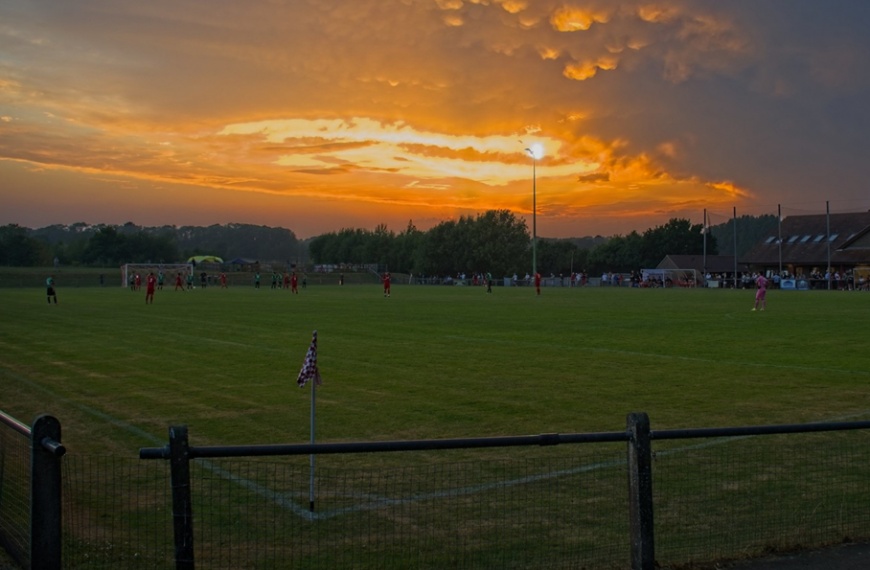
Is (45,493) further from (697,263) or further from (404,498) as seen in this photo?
(697,263)

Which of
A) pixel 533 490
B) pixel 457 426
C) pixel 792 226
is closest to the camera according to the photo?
pixel 533 490

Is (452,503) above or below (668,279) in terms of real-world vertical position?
below

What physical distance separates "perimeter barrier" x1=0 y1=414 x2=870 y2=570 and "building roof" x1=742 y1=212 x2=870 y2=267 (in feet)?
277

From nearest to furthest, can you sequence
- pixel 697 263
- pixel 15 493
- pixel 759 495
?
1. pixel 15 493
2. pixel 759 495
3. pixel 697 263

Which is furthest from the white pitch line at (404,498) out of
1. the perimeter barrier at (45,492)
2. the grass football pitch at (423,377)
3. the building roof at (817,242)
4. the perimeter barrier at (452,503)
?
the building roof at (817,242)

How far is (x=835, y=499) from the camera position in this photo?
8109 millimetres

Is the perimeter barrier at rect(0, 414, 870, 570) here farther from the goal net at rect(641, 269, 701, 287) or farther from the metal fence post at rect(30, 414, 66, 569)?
the goal net at rect(641, 269, 701, 287)

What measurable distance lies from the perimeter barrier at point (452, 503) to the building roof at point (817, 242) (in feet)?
277

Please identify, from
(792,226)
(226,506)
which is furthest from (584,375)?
(792,226)

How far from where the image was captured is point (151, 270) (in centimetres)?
9188

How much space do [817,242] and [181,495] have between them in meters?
99.2

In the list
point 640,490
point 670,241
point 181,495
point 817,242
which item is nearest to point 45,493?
point 181,495

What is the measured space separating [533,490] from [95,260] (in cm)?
15943

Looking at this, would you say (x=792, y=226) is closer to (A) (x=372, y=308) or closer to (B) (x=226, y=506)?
(A) (x=372, y=308)
